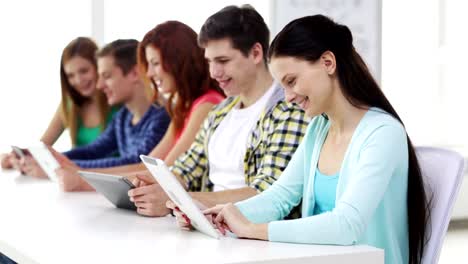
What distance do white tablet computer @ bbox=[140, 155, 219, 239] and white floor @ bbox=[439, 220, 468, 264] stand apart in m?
3.15

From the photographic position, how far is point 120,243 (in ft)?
6.41

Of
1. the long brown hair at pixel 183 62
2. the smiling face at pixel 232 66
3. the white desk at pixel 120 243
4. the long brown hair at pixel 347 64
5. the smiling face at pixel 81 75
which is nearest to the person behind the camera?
the white desk at pixel 120 243

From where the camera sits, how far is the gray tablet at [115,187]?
2508 millimetres

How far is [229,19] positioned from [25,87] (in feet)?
9.98

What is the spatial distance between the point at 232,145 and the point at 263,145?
257mm

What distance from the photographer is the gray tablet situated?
8.23 ft

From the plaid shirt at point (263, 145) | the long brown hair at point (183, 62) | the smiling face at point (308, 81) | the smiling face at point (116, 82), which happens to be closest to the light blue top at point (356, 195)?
the smiling face at point (308, 81)

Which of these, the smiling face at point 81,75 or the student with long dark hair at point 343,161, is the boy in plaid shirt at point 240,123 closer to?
the student with long dark hair at point 343,161

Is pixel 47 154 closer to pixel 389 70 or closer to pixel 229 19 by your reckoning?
pixel 229 19

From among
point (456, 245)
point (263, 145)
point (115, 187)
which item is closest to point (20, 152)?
point (115, 187)

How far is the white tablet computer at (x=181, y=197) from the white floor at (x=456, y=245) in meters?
3.15

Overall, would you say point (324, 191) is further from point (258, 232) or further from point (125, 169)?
point (125, 169)

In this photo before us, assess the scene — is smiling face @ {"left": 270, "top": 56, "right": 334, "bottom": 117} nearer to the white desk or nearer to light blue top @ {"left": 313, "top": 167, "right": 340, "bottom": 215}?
light blue top @ {"left": 313, "top": 167, "right": 340, "bottom": 215}

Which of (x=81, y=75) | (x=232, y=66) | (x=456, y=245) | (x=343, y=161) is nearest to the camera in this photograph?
(x=343, y=161)
